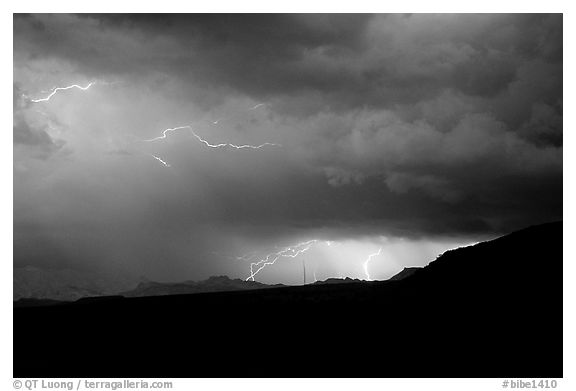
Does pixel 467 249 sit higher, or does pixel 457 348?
pixel 467 249

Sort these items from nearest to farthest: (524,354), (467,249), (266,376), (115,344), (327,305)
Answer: (266,376), (524,354), (115,344), (327,305), (467,249)

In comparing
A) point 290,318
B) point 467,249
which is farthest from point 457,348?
point 467,249

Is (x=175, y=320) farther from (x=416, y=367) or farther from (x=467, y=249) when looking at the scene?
(x=467, y=249)

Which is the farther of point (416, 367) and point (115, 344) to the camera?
point (115, 344)

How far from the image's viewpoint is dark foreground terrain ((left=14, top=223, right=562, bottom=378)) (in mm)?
9305

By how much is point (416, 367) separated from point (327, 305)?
9085 mm

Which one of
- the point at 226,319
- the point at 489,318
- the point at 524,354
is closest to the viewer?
the point at 524,354

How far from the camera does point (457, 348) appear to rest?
10258 millimetres

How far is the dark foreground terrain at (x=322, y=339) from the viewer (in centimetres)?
930

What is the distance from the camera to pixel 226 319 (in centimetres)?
1587

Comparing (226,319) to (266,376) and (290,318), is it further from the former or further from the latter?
(266,376)

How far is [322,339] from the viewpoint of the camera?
11570 mm
